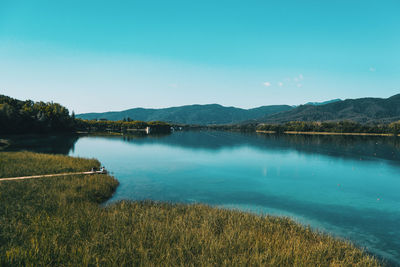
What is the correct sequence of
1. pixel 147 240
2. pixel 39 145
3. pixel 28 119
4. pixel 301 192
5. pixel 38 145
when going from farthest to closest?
pixel 28 119 → pixel 39 145 → pixel 38 145 → pixel 301 192 → pixel 147 240

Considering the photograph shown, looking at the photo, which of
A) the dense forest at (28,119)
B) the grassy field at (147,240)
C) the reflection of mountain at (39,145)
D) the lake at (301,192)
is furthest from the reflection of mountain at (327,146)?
the grassy field at (147,240)

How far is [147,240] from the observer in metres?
13.2

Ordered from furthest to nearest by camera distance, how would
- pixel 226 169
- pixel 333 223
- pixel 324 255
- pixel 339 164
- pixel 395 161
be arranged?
pixel 395 161
pixel 339 164
pixel 226 169
pixel 333 223
pixel 324 255

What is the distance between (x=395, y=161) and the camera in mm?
68562

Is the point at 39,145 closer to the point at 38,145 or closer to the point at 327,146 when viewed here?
the point at 38,145

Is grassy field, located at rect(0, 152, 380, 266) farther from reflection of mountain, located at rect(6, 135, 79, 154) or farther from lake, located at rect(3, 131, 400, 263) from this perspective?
reflection of mountain, located at rect(6, 135, 79, 154)

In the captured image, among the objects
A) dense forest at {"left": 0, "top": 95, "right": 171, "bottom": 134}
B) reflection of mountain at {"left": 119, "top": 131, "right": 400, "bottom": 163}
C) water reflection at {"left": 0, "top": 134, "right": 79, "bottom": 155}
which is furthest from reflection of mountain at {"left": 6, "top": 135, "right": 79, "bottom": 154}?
reflection of mountain at {"left": 119, "top": 131, "right": 400, "bottom": 163}

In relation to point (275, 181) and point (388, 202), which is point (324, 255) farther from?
point (275, 181)

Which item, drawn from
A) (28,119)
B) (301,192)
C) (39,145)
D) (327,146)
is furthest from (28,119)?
(327,146)

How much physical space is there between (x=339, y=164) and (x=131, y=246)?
65372 millimetres

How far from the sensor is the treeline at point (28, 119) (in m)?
91.3

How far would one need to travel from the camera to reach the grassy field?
11078mm

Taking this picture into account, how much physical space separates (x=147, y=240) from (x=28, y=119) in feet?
393

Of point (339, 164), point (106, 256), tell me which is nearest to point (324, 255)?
point (106, 256)
